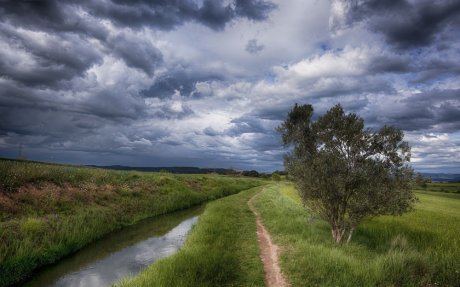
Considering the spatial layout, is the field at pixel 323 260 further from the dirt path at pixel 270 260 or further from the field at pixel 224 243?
the dirt path at pixel 270 260

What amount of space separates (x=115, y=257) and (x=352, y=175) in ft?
44.1

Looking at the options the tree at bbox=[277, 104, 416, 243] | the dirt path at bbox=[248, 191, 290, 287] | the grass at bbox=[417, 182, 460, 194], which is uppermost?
the tree at bbox=[277, 104, 416, 243]

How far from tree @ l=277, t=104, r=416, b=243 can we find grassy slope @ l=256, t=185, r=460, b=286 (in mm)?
1555

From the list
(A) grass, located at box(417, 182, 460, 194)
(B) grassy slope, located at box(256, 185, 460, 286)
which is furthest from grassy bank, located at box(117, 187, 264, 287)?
(A) grass, located at box(417, 182, 460, 194)

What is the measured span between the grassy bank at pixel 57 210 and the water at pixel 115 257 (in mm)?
813

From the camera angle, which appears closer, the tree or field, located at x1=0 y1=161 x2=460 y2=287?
field, located at x1=0 y1=161 x2=460 y2=287

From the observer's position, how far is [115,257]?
17047 millimetres

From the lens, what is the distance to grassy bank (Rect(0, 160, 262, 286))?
14.6 meters

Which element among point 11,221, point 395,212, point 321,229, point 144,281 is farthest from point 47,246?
point 395,212

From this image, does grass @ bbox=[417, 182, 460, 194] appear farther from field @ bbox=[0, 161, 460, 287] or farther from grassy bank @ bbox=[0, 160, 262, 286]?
grassy bank @ bbox=[0, 160, 262, 286]

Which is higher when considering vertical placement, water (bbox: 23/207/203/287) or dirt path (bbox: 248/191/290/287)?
dirt path (bbox: 248/191/290/287)

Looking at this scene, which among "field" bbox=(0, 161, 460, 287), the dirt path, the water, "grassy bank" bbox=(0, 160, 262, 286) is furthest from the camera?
"grassy bank" bbox=(0, 160, 262, 286)

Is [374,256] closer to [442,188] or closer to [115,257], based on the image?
[115,257]

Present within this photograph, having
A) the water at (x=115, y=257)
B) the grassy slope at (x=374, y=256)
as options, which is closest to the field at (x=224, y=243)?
the grassy slope at (x=374, y=256)
